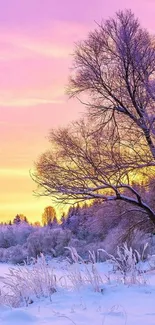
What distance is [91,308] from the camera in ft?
18.5

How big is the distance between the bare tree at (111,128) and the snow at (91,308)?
329 inches

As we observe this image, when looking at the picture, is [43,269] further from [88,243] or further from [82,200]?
[88,243]

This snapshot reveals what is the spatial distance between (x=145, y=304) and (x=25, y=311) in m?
1.36

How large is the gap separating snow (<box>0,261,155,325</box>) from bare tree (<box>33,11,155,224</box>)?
8.35m

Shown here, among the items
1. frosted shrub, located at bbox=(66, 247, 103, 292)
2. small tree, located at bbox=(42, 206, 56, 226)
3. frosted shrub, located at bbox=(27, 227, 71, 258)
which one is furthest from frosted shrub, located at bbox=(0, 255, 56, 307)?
small tree, located at bbox=(42, 206, 56, 226)

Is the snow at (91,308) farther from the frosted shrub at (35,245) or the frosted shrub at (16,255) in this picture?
the frosted shrub at (35,245)

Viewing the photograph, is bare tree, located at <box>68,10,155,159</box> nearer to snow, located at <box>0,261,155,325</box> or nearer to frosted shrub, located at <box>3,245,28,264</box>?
snow, located at <box>0,261,155,325</box>

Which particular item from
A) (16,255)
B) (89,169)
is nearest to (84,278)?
(89,169)

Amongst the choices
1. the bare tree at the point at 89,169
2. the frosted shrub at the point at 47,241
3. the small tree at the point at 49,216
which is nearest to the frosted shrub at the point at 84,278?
the bare tree at the point at 89,169

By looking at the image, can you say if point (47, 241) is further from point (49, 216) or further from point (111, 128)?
point (49, 216)


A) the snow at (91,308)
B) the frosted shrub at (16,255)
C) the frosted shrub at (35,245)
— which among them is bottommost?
the snow at (91,308)

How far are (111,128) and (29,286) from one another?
34.4ft

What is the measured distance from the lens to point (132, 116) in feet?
53.3

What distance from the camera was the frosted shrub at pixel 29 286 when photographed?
6.73m
